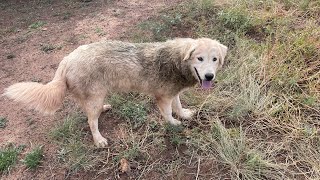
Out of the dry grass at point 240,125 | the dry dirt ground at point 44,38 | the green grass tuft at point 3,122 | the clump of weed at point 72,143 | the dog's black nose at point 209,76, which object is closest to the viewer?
the dog's black nose at point 209,76

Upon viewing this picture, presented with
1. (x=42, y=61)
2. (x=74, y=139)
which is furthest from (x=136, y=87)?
(x=42, y=61)

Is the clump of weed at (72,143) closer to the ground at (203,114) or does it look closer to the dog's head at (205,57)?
the ground at (203,114)

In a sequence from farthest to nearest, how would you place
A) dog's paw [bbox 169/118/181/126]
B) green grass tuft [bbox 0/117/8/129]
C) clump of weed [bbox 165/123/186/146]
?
1. green grass tuft [bbox 0/117/8/129]
2. dog's paw [bbox 169/118/181/126]
3. clump of weed [bbox 165/123/186/146]

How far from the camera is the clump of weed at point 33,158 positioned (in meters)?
4.16

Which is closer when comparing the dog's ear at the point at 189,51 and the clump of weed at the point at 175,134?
the dog's ear at the point at 189,51

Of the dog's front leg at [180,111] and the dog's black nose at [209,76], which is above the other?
the dog's black nose at [209,76]

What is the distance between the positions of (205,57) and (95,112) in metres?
1.50

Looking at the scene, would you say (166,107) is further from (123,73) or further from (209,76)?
(209,76)

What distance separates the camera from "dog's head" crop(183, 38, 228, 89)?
12.0 feet

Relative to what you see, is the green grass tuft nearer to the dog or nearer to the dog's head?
the dog

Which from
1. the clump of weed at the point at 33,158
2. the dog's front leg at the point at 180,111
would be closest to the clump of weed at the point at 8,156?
the clump of weed at the point at 33,158

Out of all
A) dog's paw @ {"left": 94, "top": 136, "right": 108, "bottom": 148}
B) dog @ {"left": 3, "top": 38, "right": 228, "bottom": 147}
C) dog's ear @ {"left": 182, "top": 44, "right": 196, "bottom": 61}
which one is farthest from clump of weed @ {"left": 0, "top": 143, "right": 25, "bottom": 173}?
dog's ear @ {"left": 182, "top": 44, "right": 196, "bottom": 61}

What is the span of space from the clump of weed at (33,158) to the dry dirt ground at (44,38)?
0.21 ft

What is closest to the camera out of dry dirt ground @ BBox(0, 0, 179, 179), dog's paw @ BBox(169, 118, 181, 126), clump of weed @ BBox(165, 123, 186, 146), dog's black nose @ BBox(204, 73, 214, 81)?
dog's black nose @ BBox(204, 73, 214, 81)
